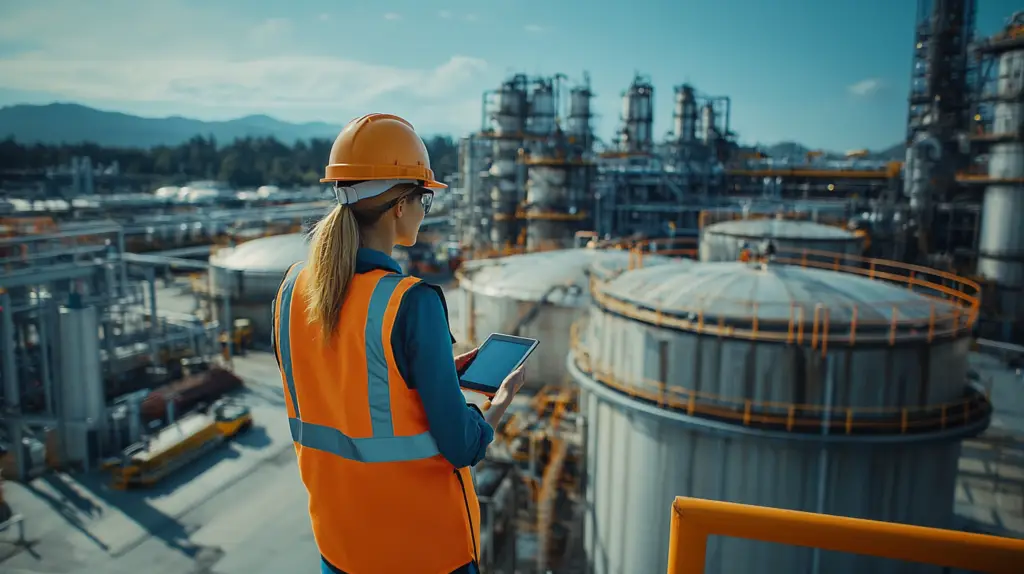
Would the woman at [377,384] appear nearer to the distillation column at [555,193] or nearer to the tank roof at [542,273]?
the tank roof at [542,273]

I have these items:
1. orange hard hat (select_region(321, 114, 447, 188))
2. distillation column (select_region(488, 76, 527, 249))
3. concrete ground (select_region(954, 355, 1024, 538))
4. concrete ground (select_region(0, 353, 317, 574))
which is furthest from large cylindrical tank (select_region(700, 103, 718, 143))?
orange hard hat (select_region(321, 114, 447, 188))

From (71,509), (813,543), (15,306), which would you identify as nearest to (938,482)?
(813,543)

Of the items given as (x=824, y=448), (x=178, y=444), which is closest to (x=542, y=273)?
(x=178, y=444)

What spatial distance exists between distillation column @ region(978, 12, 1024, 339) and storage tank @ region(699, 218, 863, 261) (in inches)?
300

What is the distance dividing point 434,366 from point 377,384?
0.61 feet

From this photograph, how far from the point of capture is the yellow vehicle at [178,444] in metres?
13.4

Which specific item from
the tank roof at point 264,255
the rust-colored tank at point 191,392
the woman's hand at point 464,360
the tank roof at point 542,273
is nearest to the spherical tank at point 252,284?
the tank roof at point 264,255

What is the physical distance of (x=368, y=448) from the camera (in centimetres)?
216

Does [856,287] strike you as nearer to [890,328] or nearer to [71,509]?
[890,328]

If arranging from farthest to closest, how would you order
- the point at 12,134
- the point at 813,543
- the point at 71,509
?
the point at 12,134 → the point at 71,509 → the point at 813,543

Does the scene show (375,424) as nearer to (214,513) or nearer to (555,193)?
(214,513)

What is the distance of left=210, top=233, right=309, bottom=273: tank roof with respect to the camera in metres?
24.9

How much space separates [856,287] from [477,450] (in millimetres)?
7921

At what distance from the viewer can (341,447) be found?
7.32 feet
